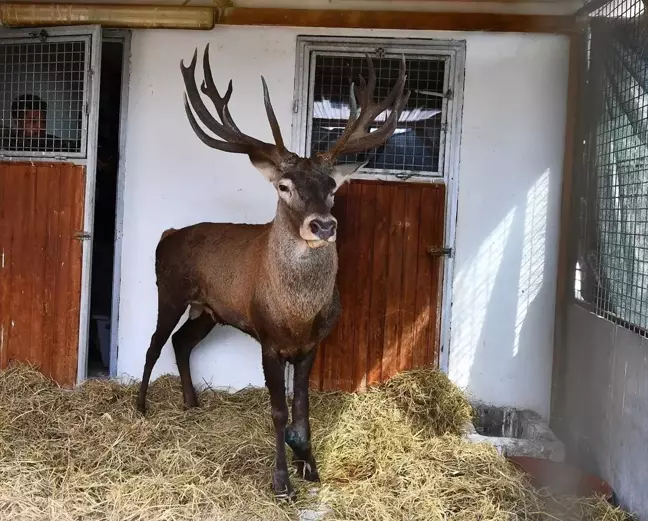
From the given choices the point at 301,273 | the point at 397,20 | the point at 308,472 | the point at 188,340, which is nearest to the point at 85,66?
the point at 188,340

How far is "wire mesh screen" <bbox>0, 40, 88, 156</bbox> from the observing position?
16.3 ft

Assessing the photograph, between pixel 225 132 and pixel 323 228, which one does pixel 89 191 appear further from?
pixel 323 228

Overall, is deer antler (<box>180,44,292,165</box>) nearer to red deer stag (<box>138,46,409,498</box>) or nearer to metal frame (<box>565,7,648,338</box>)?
red deer stag (<box>138,46,409,498</box>)

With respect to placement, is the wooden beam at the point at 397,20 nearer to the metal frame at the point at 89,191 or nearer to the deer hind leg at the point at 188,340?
the metal frame at the point at 89,191

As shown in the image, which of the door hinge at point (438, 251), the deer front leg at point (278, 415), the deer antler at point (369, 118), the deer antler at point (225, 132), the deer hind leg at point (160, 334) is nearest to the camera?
the deer front leg at point (278, 415)

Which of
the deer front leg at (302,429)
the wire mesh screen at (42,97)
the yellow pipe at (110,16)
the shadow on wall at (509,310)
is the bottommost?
the deer front leg at (302,429)

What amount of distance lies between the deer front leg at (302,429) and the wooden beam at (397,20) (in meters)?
2.59

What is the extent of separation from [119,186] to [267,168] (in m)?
1.90

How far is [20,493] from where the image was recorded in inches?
126

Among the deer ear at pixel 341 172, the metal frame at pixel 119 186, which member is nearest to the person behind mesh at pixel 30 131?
the metal frame at pixel 119 186

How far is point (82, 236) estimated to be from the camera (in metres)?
4.82

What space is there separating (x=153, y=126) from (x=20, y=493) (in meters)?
2.87

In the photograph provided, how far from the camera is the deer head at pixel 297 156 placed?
Answer: 3197 mm

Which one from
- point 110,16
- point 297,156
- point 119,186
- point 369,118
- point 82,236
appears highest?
point 110,16
